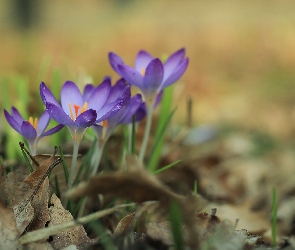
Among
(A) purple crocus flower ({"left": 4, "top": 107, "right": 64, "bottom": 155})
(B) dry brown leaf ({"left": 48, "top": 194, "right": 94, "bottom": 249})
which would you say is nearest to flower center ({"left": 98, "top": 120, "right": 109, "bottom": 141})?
(A) purple crocus flower ({"left": 4, "top": 107, "right": 64, "bottom": 155})

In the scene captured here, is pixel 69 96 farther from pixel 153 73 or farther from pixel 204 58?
pixel 204 58

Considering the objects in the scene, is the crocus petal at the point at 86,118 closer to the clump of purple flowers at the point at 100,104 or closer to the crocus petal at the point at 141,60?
the clump of purple flowers at the point at 100,104

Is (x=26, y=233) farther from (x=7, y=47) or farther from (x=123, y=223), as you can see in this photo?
(x=7, y=47)

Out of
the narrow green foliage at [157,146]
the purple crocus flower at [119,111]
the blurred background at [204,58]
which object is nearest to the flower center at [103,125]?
the purple crocus flower at [119,111]

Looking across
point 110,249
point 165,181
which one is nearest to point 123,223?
point 110,249

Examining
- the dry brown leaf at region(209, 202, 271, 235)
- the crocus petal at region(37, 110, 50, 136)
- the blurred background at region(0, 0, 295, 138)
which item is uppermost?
the crocus petal at region(37, 110, 50, 136)

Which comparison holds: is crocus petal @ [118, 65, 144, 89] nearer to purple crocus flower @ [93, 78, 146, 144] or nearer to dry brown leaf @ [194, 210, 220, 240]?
purple crocus flower @ [93, 78, 146, 144]
